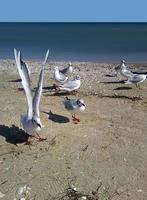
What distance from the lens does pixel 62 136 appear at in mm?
12531

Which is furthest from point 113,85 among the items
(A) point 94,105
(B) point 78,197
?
→ (B) point 78,197

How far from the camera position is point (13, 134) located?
40.9 ft

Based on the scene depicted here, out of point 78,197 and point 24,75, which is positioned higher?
point 24,75

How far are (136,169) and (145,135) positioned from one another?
239 cm

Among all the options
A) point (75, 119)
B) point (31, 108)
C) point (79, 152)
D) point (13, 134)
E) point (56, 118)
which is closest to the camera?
point (79, 152)

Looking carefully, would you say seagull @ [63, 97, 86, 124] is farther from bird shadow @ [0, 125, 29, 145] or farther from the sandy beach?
bird shadow @ [0, 125, 29, 145]

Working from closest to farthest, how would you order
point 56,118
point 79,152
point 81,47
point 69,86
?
point 79,152
point 56,118
point 69,86
point 81,47

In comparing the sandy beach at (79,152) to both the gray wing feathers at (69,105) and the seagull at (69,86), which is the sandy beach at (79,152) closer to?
the gray wing feathers at (69,105)

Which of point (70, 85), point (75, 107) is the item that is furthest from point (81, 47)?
point (75, 107)

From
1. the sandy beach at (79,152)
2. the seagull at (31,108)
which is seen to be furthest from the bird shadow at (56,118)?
the seagull at (31,108)

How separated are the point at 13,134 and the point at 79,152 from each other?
1.77m

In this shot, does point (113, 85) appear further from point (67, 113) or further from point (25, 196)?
point (25, 196)

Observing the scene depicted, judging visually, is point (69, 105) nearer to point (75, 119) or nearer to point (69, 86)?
point (75, 119)

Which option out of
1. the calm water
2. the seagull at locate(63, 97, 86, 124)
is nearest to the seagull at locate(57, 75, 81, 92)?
the seagull at locate(63, 97, 86, 124)
